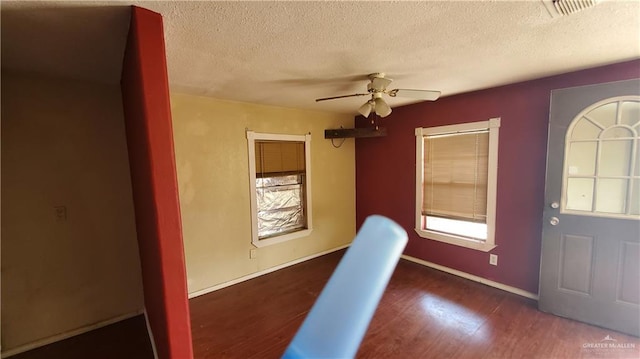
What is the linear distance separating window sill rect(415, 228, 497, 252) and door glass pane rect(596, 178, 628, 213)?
101 cm

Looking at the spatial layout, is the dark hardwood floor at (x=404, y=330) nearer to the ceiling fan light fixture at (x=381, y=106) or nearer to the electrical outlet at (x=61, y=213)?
the electrical outlet at (x=61, y=213)

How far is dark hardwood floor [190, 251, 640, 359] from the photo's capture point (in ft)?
6.75

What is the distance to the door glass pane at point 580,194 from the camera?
2340 mm

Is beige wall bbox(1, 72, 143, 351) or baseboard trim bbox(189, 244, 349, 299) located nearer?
beige wall bbox(1, 72, 143, 351)

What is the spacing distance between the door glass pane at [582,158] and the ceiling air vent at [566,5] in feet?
4.98

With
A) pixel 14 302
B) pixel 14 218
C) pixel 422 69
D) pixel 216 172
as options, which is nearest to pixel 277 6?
pixel 422 69

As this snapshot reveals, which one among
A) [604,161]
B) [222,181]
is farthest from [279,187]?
[604,161]

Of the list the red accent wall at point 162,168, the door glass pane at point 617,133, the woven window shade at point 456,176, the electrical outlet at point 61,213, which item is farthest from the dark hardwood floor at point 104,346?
the door glass pane at point 617,133

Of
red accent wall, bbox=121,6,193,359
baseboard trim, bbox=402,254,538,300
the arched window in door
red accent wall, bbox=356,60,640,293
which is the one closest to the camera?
red accent wall, bbox=121,6,193,359

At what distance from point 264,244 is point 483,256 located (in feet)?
8.86

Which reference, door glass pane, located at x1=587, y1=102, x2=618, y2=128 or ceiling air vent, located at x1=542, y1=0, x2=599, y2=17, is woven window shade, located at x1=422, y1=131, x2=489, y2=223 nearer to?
door glass pane, located at x1=587, y1=102, x2=618, y2=128

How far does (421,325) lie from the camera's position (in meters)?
2.38

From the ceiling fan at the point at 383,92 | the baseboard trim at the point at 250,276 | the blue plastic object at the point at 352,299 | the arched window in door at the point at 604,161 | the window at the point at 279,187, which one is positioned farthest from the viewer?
the window at the point at 279,187

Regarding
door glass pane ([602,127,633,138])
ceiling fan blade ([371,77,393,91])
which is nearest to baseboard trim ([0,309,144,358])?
ceiling fan blade ([371,77,393,91])
